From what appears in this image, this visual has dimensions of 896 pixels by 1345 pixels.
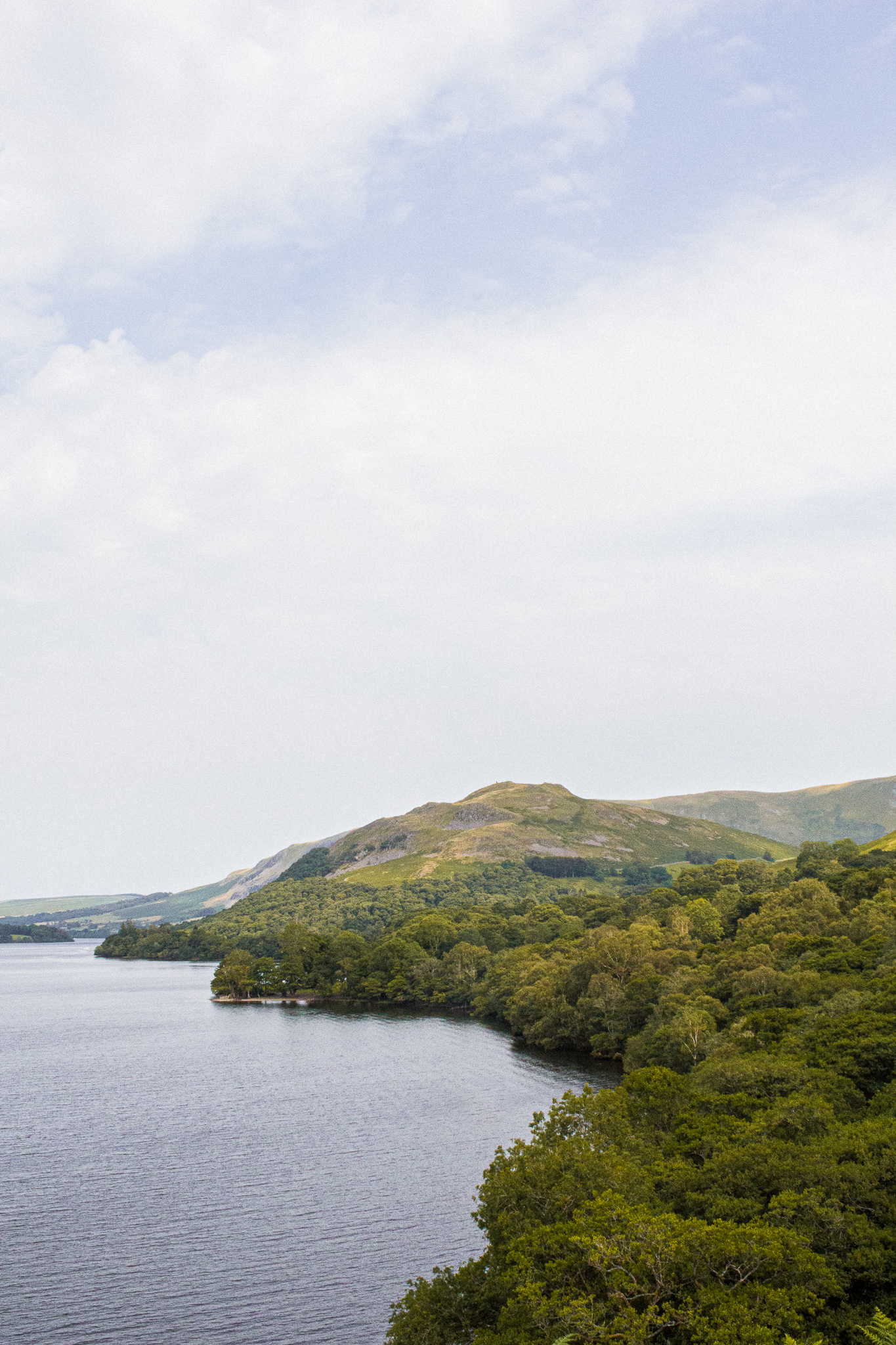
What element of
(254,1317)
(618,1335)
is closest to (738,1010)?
(254,1317)

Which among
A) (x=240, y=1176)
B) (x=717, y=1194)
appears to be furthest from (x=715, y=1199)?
(x=240, y=1176)

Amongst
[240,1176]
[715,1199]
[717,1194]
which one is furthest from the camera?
[240,1176]

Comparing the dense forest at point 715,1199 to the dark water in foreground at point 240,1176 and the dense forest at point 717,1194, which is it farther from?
the dark water in foreground at point 240,1176

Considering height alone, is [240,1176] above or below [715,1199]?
below

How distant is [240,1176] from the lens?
74375 millimetres

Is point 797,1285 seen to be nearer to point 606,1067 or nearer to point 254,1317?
point 254,1317

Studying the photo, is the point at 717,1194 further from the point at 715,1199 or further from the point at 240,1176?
the point at 240,1176

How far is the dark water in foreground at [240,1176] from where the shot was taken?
167 feet

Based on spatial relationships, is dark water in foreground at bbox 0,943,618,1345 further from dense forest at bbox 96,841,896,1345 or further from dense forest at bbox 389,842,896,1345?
dense forest at bbox 389,842,896,1345

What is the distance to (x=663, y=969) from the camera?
129875 mm

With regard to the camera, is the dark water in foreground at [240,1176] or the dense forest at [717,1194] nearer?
the dense forest at [717,1194]

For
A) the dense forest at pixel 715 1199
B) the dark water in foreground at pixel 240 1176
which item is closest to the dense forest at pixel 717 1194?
the dense forest at pixel 715 1199

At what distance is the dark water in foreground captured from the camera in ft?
167

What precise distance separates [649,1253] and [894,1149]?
16.0 meters
